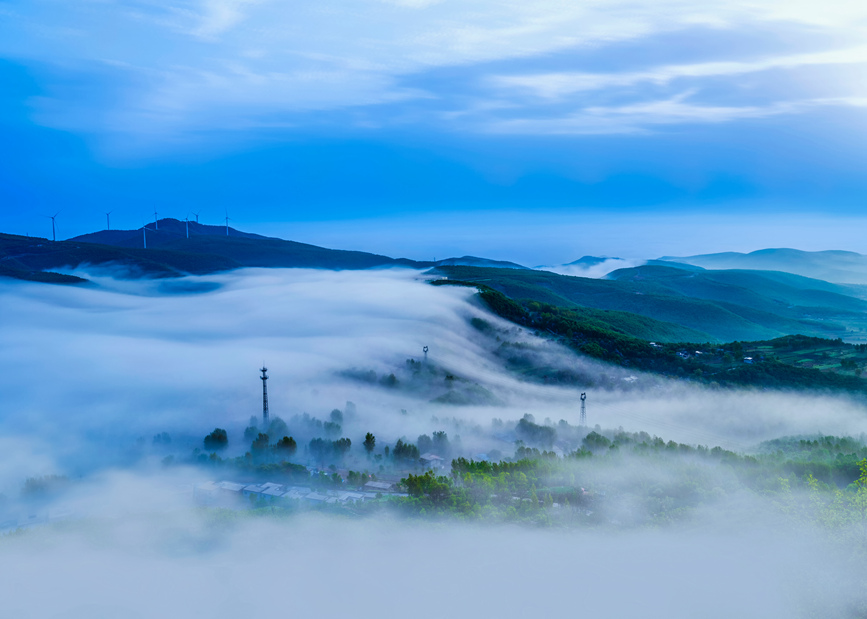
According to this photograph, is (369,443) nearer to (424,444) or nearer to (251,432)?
(424,444)

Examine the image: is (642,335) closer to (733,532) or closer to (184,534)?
(733,532)

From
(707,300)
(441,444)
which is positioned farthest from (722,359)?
(707,300)

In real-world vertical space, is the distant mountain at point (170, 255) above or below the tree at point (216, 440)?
above

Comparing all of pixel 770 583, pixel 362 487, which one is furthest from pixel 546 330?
pixel 770 583

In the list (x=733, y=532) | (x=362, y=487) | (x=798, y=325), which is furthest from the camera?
(x=798, y=325)

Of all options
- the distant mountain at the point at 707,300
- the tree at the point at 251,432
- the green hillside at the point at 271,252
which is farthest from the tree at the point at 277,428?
the green hillside at the point at 271,252

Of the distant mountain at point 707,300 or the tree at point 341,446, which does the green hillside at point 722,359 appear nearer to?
the tree at point 341,446
